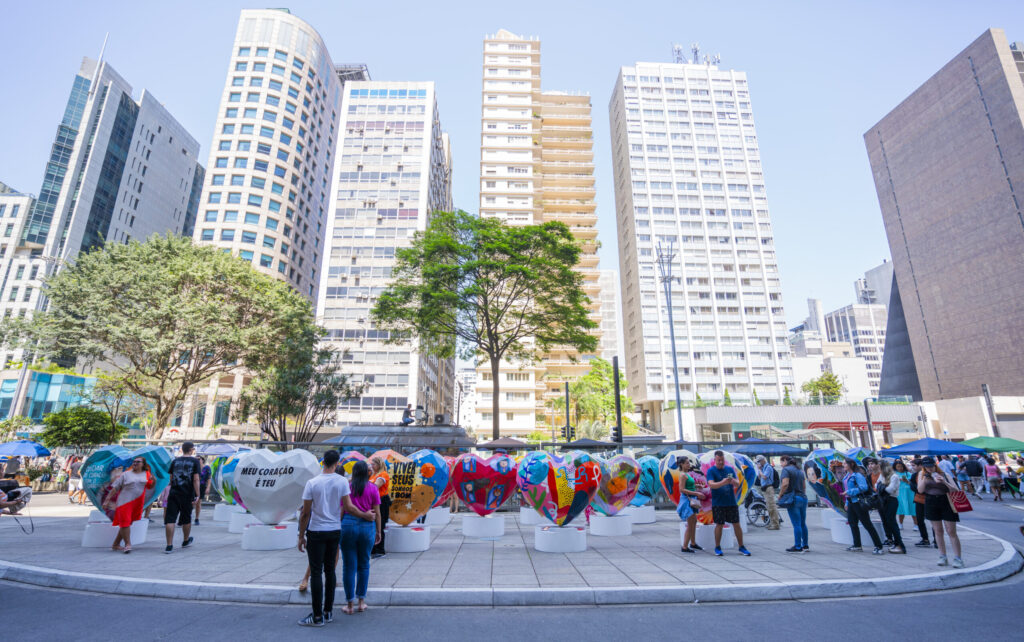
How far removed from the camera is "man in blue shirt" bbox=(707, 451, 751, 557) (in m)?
8.55

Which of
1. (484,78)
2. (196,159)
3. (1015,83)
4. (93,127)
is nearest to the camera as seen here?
(1015,83)

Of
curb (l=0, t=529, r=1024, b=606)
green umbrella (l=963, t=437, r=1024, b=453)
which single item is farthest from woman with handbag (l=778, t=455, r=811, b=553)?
green umbrella (l=963, t=437, r=1024, b=453)

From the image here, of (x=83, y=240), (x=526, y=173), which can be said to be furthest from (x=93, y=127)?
(x=526, y=173)

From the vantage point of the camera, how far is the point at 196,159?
84.9 meters

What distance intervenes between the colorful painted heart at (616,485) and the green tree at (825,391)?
50.1 metres

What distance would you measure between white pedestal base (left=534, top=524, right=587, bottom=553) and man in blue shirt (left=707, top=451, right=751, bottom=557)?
2560 millimetres

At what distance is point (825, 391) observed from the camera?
2372 inches

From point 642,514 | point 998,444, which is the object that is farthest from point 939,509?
point 998,444

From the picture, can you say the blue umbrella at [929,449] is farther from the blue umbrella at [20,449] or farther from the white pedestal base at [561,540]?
the blue umbrella at [20,449]

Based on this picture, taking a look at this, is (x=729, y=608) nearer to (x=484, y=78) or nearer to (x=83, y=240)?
(x=484, y=78)

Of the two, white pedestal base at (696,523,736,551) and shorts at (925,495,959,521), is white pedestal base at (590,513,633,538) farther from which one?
shorts at (925,495,959,521)

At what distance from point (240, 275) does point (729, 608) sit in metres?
28.1

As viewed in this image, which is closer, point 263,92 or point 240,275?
point 240,275

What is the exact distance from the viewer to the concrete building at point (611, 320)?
13062 cm
